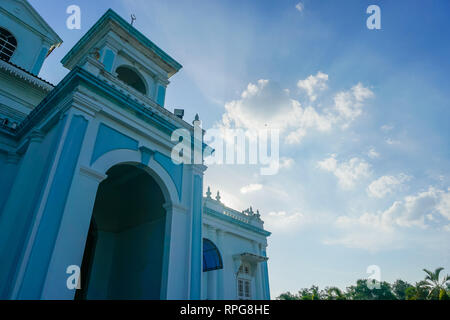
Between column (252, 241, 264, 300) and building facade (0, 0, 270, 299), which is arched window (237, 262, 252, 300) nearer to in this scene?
column (252, 241, 264, 300)

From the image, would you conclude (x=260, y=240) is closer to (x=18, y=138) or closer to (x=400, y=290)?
(x=18, y=138)

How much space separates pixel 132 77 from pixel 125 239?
21.6 ft

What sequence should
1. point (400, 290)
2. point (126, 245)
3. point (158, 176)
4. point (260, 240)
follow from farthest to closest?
point (400, 290) < point (260, 240) < point (126, 245) < point (158, 176)

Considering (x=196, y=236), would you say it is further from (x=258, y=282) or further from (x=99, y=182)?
(x=258, y=282)

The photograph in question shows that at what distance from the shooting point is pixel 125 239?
9930mm

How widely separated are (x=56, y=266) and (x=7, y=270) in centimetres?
103

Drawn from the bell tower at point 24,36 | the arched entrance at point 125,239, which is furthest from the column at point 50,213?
the bell tower at point 24,36

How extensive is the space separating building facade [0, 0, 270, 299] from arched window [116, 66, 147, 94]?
0.05 m

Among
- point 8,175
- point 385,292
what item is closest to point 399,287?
point 385,292

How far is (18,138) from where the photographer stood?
8.88m

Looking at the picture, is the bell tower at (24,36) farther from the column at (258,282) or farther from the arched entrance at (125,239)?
the column at (258,282)

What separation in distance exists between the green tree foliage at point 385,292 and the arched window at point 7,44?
104 feet

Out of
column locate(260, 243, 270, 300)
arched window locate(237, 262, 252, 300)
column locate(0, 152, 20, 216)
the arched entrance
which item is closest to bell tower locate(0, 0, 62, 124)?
column locate(0, 152, 20, 216)
